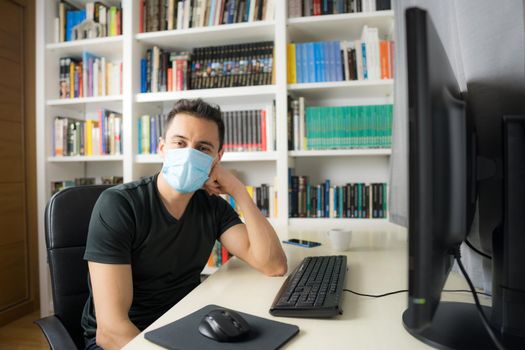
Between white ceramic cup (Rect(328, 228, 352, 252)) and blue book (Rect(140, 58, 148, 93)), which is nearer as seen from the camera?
white ceramic cup (Rect(328, 228, 352, 252))

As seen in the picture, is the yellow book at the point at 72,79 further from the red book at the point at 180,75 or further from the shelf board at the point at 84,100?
the red book at the point at 180,75

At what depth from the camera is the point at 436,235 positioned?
450 millimetres

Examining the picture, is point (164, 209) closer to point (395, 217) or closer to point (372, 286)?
point (372, 286)

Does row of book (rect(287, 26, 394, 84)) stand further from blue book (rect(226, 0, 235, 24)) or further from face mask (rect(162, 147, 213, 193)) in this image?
face mask (rect(162, 147, 213, 193))

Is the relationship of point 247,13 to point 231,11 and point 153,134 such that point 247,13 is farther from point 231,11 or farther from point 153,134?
point 153,134

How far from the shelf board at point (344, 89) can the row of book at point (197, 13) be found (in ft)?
1.53

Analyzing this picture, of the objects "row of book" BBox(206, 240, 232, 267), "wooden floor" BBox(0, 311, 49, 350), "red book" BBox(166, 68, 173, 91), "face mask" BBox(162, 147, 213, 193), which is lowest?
"wooden floor" BBox(0, 311, 49, 350)

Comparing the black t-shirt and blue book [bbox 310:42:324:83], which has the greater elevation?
blue book [bbox 310:42:324:83]

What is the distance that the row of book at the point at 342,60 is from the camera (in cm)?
204

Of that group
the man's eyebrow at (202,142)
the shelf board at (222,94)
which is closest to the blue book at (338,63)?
the shelf board at (222,94)

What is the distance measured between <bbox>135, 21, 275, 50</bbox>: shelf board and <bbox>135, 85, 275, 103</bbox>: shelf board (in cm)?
33

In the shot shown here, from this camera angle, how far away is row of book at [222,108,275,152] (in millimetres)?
2164

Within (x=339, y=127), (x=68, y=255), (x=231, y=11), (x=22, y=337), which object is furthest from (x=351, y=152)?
(x=22, y=337)

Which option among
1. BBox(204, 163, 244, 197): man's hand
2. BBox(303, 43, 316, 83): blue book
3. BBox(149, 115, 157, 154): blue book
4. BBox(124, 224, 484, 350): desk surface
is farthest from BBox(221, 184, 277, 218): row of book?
BBox(204, 163, 244, 197): man's hand
